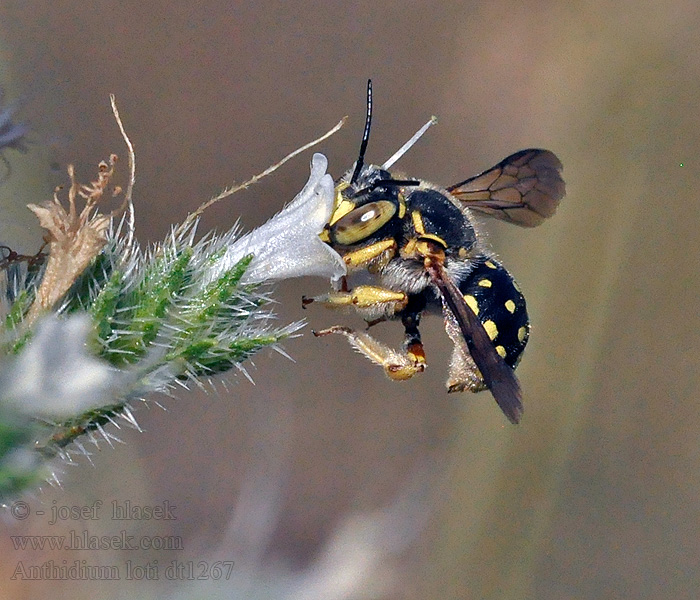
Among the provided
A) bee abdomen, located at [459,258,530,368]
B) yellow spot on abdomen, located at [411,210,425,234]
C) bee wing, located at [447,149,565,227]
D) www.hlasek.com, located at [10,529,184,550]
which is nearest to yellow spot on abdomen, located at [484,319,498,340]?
Answer: bee abdomen, located at [459,258,530,368]

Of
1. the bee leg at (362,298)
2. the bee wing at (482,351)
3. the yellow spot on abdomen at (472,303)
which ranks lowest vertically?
the bee wing at (482,351)

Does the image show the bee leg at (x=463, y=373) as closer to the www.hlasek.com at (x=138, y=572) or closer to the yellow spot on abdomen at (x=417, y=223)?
the yellow spot on abdomen at (x=417, y=223)

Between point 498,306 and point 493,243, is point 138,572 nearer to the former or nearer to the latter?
point 498,306

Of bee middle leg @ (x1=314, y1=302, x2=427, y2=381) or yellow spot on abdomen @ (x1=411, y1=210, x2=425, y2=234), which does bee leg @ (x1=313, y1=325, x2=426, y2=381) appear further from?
yellow spot on abdomen @ (x1=411, y1=210, x2=425, y2=234)

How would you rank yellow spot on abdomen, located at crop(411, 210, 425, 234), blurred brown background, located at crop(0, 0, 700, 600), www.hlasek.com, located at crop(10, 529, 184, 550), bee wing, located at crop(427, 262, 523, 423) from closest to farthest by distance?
bee wing, located at crop(427, 262, 523, 423)
yellow spot on abdomen, located at crop(411, 210, 425, 234)
www.hlasek.com, located at crop(10, 529, 184, 550)
blurred brown background, located at crop(0, 0, 700, 600)

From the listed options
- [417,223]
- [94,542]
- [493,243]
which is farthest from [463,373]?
[493,243]

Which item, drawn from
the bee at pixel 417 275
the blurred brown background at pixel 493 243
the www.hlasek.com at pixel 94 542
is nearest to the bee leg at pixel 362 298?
the bee at pixel 417 275

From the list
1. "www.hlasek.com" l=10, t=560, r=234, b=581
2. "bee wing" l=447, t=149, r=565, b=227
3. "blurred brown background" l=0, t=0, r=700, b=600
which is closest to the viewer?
"bee wing" l=447, t=149, r=565, b=227
